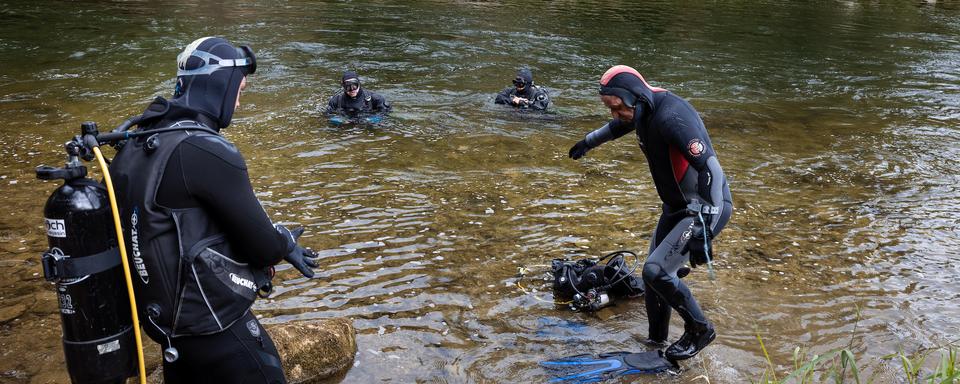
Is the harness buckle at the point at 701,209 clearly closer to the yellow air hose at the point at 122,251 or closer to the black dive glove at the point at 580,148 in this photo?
the black dive glove at the point at 580,148

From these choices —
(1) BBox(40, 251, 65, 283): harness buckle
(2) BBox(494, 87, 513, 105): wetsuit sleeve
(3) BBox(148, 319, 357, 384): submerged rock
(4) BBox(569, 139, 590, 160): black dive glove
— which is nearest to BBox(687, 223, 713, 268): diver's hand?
(4) BBox(569, 139, 590, 160): black dive glove

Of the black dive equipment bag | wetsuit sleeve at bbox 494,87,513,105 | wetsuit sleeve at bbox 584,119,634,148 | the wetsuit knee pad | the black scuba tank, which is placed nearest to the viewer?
the black scuba tank

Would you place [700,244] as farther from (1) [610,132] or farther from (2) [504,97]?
(2) [504,97]

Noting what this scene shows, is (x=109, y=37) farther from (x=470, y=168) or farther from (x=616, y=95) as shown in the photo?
(x=616, y=95)

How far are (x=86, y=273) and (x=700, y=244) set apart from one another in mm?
3375

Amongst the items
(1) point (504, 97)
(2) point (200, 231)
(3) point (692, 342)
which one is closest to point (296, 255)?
(2) point (200, 231)

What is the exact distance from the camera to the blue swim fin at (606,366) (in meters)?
4.86

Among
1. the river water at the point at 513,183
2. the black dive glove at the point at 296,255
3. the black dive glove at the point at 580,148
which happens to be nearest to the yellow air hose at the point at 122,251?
the black dive glove at the point at 296,255

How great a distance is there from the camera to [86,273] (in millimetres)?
2635

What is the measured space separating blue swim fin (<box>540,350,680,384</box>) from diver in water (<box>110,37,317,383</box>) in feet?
7.98

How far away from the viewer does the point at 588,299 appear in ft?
19.2

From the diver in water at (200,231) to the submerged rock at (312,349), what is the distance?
1.63m

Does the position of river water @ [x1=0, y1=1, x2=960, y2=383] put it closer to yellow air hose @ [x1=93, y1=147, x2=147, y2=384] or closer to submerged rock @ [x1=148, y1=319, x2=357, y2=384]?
submerged rock @ [x1=148, y1=319, x2=357, y2=384]

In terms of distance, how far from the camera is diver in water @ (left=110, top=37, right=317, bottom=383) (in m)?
2.62
